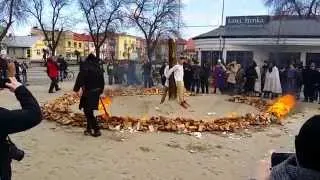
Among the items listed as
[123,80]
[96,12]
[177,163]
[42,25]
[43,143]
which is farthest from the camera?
[42,25]

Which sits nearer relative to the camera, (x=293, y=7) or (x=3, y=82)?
(x=3, y=82)

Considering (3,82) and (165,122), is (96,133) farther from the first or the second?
(3,82)

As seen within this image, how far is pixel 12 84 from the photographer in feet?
10.7

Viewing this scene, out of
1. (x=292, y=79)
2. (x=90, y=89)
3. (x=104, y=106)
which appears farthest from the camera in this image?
(x=292, y=79)

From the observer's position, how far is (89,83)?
1018 centimetres

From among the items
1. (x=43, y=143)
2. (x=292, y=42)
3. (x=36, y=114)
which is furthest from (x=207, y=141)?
(x=292, y=42)

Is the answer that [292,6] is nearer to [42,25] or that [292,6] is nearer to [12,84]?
[42,25]

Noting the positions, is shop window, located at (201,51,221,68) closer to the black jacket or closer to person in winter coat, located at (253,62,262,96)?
person in winter coat, located at (253,62,262,96)

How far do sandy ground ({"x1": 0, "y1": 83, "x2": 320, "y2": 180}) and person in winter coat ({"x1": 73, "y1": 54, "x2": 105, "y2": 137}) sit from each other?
259 millimetres

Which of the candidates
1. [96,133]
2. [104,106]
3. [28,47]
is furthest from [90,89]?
[28,47]

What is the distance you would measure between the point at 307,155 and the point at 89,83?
327 inches

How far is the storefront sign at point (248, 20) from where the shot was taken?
40891 millimetres

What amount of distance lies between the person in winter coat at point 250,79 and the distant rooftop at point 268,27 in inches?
734

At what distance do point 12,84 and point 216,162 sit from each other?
5.41 m
